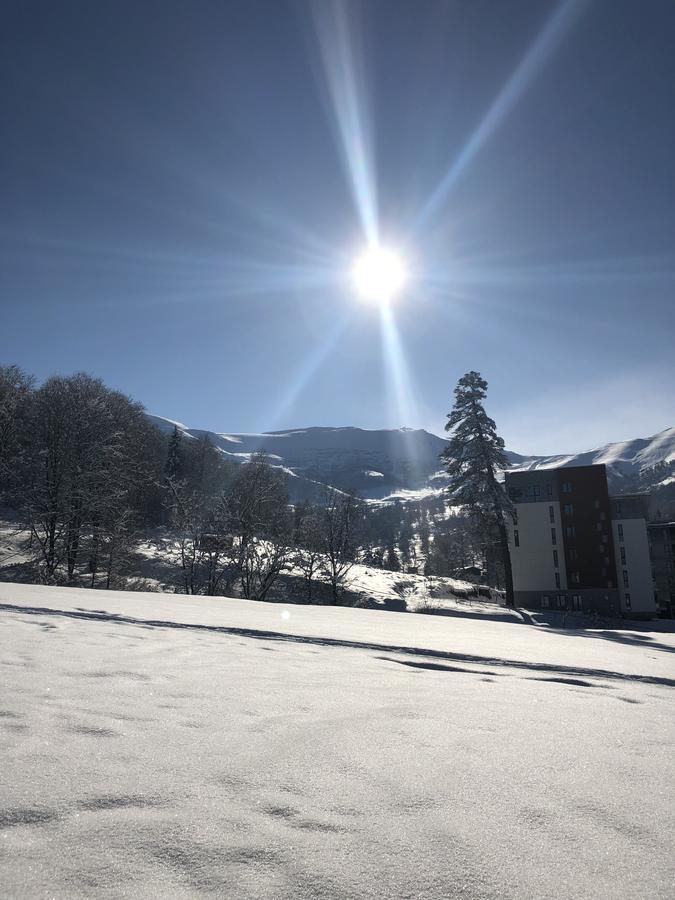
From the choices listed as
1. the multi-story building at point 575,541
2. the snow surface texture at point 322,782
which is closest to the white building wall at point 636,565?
the multi-story building at point 575,541

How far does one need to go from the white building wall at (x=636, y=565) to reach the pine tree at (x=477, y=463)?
30.0m

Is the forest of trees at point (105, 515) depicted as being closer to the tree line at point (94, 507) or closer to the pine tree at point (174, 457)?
the tree line at point (94, 507)

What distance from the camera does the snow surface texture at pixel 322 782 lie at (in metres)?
1.13

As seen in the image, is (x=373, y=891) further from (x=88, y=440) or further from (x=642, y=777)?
(x=88, y=440)

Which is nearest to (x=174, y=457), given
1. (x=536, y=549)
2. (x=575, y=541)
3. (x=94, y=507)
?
(x=94, y=507)

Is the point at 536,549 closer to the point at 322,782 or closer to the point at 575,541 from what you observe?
the point at 575,541

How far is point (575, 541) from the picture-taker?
165 ft

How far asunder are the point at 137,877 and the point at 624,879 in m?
1.21

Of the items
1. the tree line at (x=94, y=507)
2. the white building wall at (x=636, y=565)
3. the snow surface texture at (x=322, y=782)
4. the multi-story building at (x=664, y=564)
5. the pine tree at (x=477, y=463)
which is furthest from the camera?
the multi-story building at (x=664, y=564)

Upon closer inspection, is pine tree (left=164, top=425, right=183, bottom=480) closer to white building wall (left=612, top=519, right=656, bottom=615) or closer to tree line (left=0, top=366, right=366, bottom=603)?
tree line (left=0, top=366, right=366, bottom=603)

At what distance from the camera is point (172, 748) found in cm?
185

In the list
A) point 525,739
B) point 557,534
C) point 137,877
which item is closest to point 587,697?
point 525,739

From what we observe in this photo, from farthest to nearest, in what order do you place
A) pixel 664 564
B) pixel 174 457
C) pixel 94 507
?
pixel 664 564, pixel 174 457, pixel 94 507

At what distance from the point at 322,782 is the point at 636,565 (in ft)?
201
